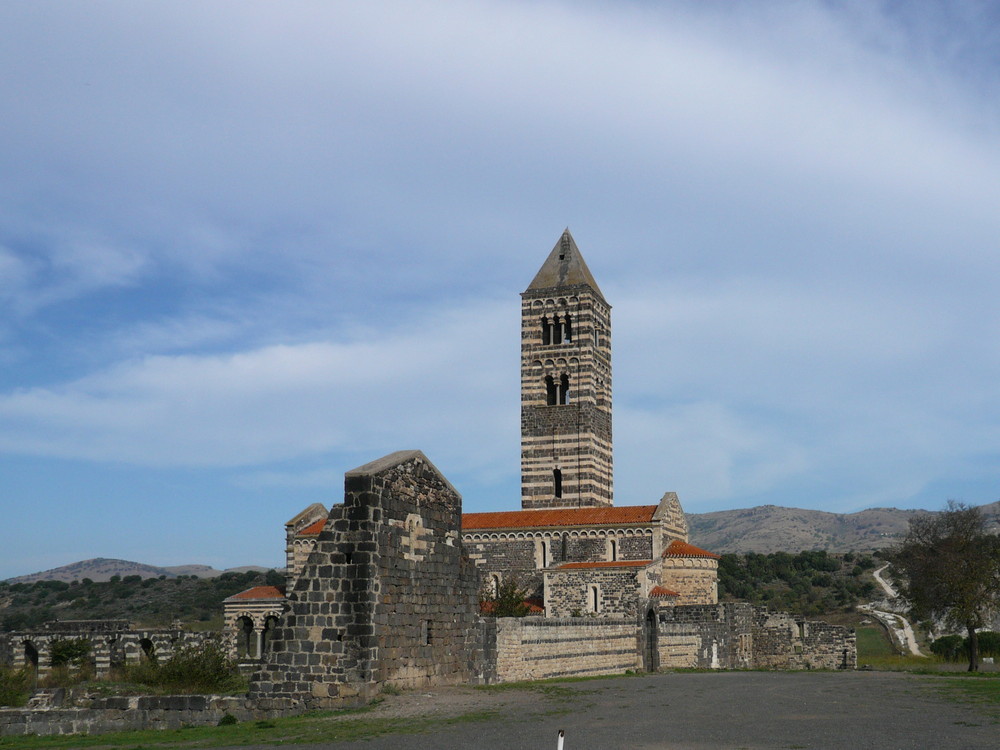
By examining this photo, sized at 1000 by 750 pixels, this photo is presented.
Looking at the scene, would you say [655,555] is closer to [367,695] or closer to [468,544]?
[468,544]

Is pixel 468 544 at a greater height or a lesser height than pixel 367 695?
greater

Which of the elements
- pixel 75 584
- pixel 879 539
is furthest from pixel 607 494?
pixel 879 539

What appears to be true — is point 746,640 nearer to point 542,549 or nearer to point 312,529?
point 542,549

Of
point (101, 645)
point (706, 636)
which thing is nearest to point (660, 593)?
point (706, 636)

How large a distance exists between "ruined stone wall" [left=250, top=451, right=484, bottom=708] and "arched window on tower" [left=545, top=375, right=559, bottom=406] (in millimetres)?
34215

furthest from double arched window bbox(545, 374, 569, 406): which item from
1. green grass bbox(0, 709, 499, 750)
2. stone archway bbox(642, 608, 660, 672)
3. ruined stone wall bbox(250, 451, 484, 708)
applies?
green grass bbox(0, 709, 499, 750)

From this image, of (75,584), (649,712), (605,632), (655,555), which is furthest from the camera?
(75,584)

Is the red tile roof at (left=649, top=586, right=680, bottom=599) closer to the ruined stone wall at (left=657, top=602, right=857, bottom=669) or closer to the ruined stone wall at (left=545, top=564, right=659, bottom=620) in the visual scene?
the ruined stone wall at (left=545, top=564, right=659, bottom=620)

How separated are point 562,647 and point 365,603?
13755 millimetres

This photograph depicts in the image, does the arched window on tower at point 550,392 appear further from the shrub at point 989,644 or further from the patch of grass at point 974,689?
the patch of grass at point 974,689

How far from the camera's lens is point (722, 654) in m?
39.6

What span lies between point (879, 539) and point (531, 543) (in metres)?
111

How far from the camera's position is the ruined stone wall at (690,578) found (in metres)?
44.4

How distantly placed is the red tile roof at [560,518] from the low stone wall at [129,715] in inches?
1236
